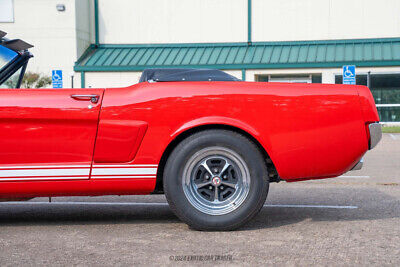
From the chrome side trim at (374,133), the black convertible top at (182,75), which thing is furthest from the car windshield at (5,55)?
the chrome side trim at (374,133)

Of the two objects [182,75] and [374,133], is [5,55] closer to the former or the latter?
[182,75]

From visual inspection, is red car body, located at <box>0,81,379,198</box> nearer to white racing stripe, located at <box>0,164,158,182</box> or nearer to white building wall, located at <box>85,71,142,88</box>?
white racing stripe, located at <box>0,164,158,182</box>

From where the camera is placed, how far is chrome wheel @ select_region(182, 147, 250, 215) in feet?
14.7

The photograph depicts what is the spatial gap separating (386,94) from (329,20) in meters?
4.35

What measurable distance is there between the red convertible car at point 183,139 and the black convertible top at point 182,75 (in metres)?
1.84

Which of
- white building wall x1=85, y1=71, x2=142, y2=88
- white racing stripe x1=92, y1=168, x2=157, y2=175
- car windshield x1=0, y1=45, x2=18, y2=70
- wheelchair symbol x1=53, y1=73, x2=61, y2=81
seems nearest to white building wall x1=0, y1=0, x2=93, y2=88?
white building wall x1=85, y1=71, x2=142, y2=88

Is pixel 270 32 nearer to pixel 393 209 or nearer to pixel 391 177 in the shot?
pixel 391 177

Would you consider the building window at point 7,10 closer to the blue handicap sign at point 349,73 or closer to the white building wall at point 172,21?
the white building wall at point 172,21

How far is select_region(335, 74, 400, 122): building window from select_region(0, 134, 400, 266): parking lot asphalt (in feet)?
71.6

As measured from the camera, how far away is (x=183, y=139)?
4.55 m

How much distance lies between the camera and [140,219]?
5109mm

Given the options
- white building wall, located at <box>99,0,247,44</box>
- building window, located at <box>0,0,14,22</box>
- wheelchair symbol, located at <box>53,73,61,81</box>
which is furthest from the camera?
white building wall, located at <box>99,0,247,44</box>

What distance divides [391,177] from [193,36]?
22.2 meters

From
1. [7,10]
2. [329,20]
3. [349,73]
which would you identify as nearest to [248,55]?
[329,20]
